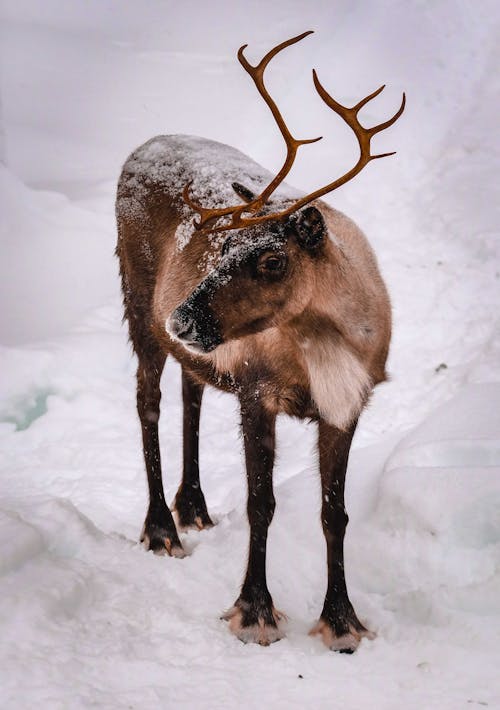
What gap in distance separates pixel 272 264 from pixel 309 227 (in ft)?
0.61

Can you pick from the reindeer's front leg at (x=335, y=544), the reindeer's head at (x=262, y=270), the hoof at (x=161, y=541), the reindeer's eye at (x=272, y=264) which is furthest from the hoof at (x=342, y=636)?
the reindeer's eye at (x=272, y=264)

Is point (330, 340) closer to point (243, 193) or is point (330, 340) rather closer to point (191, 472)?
point (243, 193)

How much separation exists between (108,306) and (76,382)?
1.31m

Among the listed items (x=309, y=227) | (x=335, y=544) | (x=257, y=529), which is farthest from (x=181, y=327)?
(x=335, y=544)

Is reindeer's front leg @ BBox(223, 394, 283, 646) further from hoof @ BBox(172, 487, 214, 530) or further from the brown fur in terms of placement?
Result: hoof @ BBox(172, 487, 214, 530)

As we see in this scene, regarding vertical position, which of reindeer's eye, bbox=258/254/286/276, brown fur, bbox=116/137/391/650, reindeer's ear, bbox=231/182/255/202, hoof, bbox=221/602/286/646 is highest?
reindeer's ear, bbox=231/182/255/202

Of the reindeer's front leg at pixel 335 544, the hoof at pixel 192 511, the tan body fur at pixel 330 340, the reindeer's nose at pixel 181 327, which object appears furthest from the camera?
the hoof at pixel 192 511

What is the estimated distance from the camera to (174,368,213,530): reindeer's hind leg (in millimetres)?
4484

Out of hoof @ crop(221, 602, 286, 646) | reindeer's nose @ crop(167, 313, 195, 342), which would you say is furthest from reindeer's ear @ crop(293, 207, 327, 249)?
hoof @ crop(221, 602, 286, 646)

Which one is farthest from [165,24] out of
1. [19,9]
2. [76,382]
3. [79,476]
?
[79,476]

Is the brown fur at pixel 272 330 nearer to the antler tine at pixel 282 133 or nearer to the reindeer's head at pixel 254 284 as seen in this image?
the reindeer's head at pixel 254 284

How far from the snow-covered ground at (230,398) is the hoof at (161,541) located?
10 centimetres

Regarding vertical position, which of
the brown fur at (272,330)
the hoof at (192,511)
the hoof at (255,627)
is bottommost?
the hoof at (192,511)

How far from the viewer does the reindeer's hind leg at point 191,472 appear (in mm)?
4484
